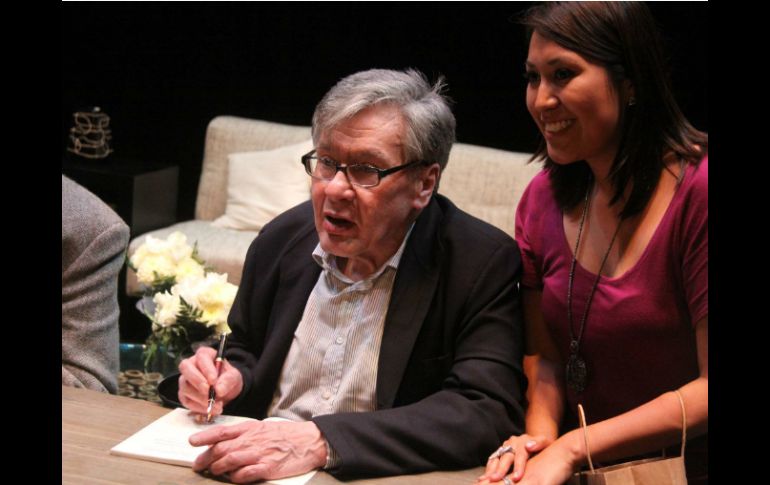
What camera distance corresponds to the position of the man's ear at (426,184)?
216 centimetres

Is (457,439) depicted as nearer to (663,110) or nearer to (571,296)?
(571,296)

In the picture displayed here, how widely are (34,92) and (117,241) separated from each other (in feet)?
4.80

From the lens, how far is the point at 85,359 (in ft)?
7.34

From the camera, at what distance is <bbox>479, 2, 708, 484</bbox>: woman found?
1777 mm

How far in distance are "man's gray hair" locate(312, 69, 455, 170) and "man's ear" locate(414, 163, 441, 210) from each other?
0.02 meters

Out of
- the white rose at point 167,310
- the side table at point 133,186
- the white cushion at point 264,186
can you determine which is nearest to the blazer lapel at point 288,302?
the white rose at point 167,310

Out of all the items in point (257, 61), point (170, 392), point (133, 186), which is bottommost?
point (133, 186)

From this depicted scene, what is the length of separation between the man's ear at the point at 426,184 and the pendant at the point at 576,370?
0.46 m

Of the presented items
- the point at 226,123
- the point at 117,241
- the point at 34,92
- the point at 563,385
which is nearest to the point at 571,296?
the point at 563,385

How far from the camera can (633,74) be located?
72.0 inches

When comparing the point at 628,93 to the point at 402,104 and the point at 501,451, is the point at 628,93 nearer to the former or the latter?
the point at 402,104

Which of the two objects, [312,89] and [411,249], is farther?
[312,89]

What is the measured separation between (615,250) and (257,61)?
463 cm

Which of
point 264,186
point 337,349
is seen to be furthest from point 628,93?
point 264,186
